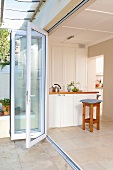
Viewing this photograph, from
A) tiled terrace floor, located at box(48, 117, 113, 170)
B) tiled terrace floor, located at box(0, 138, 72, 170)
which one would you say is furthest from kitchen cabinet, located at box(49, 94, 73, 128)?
tiled terrace floor, located at box(0, 138, 72, 170)

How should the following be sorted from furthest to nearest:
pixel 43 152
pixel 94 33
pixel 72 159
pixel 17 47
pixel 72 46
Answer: pixel 72 46, pixel 94 33, pixel 17 47, pixel 43 152, pixel 72 159

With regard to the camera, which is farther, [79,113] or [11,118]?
[79,113]

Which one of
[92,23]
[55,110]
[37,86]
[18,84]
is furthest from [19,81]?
[92,23]

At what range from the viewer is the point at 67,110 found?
494 cm

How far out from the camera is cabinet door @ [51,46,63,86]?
6.62 meters

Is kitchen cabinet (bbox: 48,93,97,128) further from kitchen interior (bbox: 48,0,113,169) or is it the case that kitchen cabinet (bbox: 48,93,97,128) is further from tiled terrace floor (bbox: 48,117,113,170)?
tiled terrace floor (bbox: 48,117,113,170)

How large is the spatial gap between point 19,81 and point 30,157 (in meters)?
1.66

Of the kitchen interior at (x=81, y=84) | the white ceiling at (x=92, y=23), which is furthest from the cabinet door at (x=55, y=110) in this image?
the white ceiling at (x=92, y=23)

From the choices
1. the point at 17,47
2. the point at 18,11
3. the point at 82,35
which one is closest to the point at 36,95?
the point at 17,47

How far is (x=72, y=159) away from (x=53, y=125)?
75.2 inches

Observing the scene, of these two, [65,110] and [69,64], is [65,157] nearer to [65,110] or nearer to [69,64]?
[65,110]

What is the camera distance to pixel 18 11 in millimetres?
3975

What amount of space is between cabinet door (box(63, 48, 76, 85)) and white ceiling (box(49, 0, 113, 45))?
3.81 ft

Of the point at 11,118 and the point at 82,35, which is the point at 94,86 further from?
the point at 11,118
